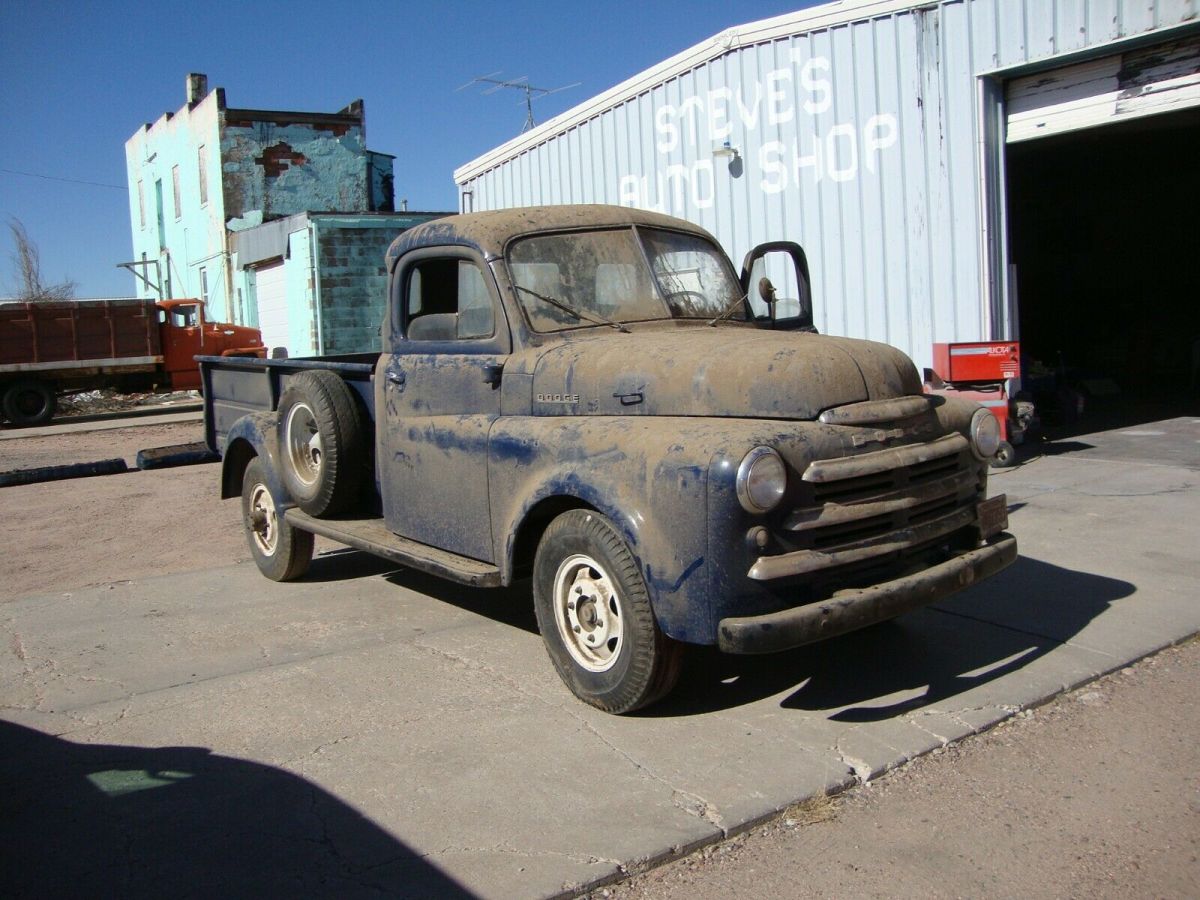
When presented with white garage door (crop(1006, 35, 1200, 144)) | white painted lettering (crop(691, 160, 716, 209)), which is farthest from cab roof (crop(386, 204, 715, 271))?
white painted lettering (crop(691, 160, 716, 209))

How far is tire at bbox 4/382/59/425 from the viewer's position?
20.6 metres

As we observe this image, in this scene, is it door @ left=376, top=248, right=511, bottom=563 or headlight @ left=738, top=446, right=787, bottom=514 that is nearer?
headlight @ left=738, top=446, right=787, bottom=514

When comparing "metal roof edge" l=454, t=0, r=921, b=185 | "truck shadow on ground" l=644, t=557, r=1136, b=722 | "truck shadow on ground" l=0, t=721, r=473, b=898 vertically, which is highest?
"metal roof edge" l=454, t=0, r=921, b=185

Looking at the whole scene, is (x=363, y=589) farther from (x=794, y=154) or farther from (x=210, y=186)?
(x=210, y=186)

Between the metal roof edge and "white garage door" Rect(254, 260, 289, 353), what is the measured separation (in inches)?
449

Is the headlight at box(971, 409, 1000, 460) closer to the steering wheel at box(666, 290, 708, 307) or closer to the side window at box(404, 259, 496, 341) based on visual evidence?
the steering wheel at box(666, 290, 708, 307)

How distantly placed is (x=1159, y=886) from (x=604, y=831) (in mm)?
1553

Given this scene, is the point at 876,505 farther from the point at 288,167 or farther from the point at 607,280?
the point at 288,167

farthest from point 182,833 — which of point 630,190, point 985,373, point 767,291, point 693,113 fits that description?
point 630,190

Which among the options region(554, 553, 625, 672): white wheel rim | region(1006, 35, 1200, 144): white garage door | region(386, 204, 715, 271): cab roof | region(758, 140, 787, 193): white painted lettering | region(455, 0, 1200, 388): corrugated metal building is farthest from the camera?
region(758, 140, 787, 193): white painted lettering

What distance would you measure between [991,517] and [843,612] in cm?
110

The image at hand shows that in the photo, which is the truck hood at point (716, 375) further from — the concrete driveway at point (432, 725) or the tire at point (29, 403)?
the tire at point (29, 403)

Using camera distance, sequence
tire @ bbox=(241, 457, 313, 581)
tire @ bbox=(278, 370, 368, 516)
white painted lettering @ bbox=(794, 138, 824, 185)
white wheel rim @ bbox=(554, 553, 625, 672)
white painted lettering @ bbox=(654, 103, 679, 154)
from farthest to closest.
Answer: white painted lettering @ bbox=(654, 103, 679, 154)
white painted lettering @ bbox=(794, 138, 824, 185)
tire @ bbox=(241, 457, 313, 581)
tire @ bbox=(278, 370, 368, 516)
white wheel rim @ bbox=(554, 553, 625, 672)

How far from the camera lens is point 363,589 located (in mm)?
6262
